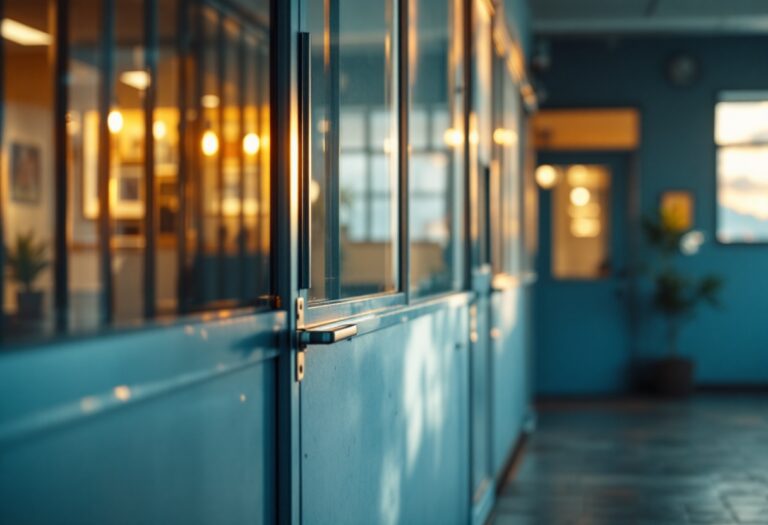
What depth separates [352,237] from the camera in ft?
12.0

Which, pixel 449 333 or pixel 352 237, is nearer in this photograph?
pixel 352 237

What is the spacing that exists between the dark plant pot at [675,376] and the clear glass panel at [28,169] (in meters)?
9.67

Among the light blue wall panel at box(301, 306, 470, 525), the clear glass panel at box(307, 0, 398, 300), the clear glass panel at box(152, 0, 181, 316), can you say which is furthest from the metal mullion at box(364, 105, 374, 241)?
the clear glass panel at box(152, 0, 181, 316)

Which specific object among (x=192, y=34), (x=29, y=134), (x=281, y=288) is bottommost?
(x=281, y=288)

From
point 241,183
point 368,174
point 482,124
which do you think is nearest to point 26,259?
point 241,183

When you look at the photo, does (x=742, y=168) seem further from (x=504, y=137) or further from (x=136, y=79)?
(x=136, y=79)

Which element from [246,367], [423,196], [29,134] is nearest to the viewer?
[29,134]

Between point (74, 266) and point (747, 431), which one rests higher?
point (74, 266)

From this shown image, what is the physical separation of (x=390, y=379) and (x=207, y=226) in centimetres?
151

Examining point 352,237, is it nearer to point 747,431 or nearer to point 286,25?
point 286,25

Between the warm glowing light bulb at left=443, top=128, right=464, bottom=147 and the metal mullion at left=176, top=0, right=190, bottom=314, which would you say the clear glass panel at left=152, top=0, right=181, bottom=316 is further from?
the warm glowing light bulb at left=443, top=128, right=464, bottom=147

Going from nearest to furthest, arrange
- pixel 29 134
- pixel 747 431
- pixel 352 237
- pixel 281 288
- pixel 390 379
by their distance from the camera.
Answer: pixel 29 134, pixel 281 288, pixel 390 379, pixel 352 237, pixel 747 431

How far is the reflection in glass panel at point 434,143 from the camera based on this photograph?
3883mm

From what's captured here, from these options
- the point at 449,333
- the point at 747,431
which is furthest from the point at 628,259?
the point at 449,333
